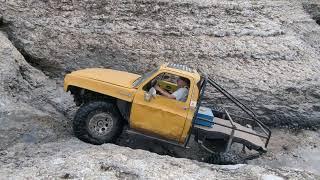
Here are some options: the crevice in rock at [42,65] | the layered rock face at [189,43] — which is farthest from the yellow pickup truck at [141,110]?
the crevice in rock at [42,65]

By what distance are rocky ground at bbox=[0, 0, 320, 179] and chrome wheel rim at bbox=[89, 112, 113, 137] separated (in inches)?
16.3

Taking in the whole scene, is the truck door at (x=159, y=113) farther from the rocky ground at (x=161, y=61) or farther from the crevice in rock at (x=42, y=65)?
the crevice in rock at (x=42, y=65)

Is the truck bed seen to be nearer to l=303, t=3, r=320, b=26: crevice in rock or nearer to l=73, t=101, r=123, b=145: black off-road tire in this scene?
l=73, t=101, r=123, b=145: black off-road tire

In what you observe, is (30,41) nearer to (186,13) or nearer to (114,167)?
(186,13)

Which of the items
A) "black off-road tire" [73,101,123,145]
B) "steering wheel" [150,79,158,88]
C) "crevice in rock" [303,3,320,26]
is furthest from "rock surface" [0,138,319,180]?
"crevice in rock" [303,3,320,26]

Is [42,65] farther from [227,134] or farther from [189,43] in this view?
[227,134]

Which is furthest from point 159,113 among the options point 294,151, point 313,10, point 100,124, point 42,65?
point 313,10

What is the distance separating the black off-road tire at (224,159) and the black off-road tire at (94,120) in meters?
1.86

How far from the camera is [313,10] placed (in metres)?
14.4

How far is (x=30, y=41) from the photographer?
10.9 meters

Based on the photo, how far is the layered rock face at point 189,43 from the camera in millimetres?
10656

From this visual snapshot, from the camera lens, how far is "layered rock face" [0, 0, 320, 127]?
10656mm

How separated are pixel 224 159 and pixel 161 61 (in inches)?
168

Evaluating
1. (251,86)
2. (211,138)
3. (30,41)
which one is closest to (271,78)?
(251,86)
